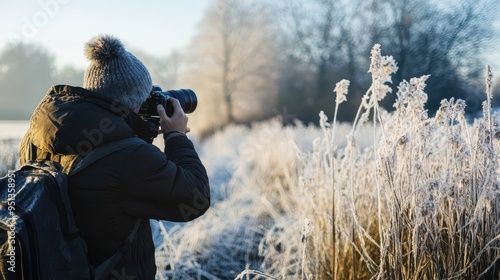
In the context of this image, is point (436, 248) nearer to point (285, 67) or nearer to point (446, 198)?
point (446, 198)

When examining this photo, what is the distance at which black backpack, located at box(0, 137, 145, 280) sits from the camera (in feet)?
3.97

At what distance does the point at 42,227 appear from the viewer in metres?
1.23

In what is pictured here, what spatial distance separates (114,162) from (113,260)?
12.9 inches

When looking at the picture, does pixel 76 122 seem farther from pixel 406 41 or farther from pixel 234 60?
pixel 234 60

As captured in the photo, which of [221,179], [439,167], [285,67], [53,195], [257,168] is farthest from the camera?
[285,67]

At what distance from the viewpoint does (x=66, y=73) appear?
15.4m

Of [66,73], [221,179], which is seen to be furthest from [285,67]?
[221,179]

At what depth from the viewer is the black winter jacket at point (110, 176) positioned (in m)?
1.31

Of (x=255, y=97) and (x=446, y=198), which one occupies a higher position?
(x=255, y=97)

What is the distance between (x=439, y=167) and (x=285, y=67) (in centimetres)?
1825

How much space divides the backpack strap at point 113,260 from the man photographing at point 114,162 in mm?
13

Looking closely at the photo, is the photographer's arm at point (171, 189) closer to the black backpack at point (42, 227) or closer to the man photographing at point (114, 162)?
the man photographing at point (114, 162)

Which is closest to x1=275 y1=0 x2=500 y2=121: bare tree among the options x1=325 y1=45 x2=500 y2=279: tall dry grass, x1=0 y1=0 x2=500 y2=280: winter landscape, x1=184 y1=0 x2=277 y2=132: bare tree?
x1=0 y1=0 x2=500 y2=280: winter landscape

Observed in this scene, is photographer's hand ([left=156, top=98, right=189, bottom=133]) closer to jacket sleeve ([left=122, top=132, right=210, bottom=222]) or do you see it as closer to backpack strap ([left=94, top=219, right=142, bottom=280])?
jacket sleeve ([left=122, top=132, right=210, bottom=222])
